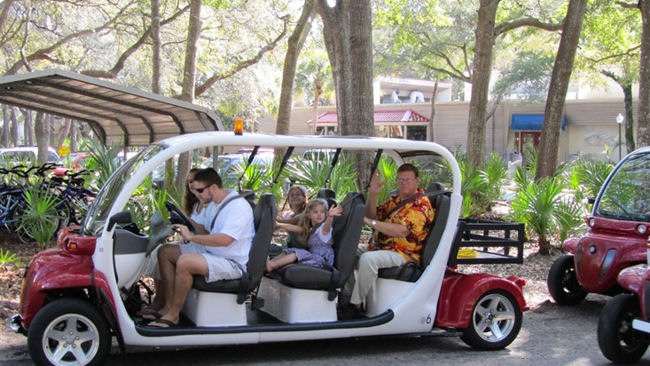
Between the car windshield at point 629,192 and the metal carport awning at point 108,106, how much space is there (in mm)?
4343

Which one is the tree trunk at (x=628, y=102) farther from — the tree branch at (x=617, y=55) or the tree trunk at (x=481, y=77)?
the tree trunk at (x=481, y=77)

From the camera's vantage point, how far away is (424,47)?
36219 mm

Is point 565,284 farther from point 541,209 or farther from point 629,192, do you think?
point 541,209

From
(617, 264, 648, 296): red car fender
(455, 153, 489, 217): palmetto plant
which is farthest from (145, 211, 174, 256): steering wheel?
(455, 153, 489, 217): palmetto plant

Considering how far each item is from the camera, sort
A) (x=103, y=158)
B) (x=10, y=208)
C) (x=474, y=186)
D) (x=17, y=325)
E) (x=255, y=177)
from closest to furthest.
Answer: (x=17, y=325)
(x=103, y=158)
(x=255, y=177)
(x=10, y=208)
(x=474, y=186)

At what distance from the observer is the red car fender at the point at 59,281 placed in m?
5.24

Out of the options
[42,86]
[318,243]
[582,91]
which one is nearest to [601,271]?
[318,243]

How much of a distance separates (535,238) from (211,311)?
8.19 meters

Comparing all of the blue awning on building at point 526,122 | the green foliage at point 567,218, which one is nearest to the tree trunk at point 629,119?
the blue awning on building at point 526,122

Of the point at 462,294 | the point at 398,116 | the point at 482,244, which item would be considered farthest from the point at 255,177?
the point at 398,116

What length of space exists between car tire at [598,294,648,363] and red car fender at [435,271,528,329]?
793 mm

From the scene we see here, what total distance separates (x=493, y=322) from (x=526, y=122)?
121ft

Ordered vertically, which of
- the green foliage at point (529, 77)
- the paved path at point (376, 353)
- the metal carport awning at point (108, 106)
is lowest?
the paved path at point (376, 353)

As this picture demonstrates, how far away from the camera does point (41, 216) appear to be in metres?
10.1
